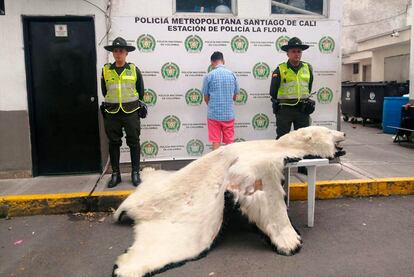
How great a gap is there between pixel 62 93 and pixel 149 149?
161cm

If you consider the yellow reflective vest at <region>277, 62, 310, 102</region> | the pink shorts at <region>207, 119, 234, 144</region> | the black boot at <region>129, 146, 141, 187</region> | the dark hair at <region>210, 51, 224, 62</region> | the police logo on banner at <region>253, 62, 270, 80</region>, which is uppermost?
the dark hair at <region>210, 51, 224, 62</region>

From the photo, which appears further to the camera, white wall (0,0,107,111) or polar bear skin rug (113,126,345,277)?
white wall (0,0,107,111)

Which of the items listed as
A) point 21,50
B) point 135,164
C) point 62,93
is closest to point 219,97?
point 135,164

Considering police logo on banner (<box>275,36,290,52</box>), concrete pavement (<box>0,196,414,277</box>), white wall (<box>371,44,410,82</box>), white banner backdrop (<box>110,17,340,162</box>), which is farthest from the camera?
white wall (<box>371,44,410,82</box>)

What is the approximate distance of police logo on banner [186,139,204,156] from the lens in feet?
22.7

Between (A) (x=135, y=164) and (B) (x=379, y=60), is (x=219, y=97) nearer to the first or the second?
(A) (x=135, y=164)

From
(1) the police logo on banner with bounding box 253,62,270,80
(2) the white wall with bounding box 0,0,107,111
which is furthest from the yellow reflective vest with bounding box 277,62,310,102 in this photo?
(2) the white wall with bounding box 0,0,107,111

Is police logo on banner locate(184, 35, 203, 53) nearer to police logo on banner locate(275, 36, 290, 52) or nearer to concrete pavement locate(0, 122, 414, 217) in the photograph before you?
police logo on banner locate(275, 36, 290, 52)

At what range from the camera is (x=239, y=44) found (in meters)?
6.80

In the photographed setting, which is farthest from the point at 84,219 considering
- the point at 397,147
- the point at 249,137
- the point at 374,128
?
the point at 374,128

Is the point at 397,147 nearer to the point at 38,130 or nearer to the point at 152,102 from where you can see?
the point at 152,102

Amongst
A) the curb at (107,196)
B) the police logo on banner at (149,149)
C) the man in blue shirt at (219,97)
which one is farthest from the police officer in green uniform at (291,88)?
the police logo on banner at (149,149)

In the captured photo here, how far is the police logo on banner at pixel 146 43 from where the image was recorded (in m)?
6.55

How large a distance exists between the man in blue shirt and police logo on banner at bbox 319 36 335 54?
165 centimetres
